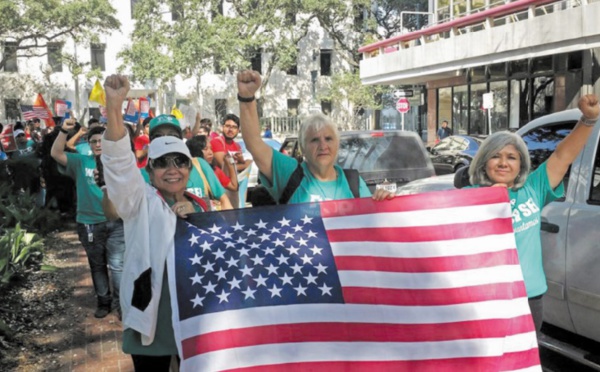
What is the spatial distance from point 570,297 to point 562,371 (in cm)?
74

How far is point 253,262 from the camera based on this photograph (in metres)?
2.98

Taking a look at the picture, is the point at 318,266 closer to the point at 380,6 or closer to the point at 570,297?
the point at 570,297

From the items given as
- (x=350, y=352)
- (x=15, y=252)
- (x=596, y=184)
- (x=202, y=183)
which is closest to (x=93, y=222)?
(x=15, y=252)

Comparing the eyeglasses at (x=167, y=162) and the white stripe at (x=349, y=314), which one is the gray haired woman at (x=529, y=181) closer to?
the white stripe at (x=349, y=314)

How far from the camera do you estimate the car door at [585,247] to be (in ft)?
12.6

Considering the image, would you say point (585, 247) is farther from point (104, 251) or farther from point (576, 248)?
point (104, 251)

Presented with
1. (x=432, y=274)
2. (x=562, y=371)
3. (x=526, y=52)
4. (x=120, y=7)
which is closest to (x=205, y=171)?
(x=432, y=274)

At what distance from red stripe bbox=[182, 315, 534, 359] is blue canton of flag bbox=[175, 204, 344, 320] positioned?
0.38 ft

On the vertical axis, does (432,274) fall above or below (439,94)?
below

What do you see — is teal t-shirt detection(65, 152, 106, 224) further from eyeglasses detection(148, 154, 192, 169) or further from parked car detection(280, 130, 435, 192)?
parked car detection(280, 130, 435, 192)

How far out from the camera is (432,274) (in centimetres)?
315

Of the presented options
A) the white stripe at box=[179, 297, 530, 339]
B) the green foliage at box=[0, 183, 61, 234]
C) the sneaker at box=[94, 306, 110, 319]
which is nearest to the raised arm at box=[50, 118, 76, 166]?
the sneaker at box=[94, 306, 110, 319]

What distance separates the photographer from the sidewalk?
4910mm

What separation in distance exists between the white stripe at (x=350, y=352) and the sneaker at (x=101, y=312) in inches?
146
